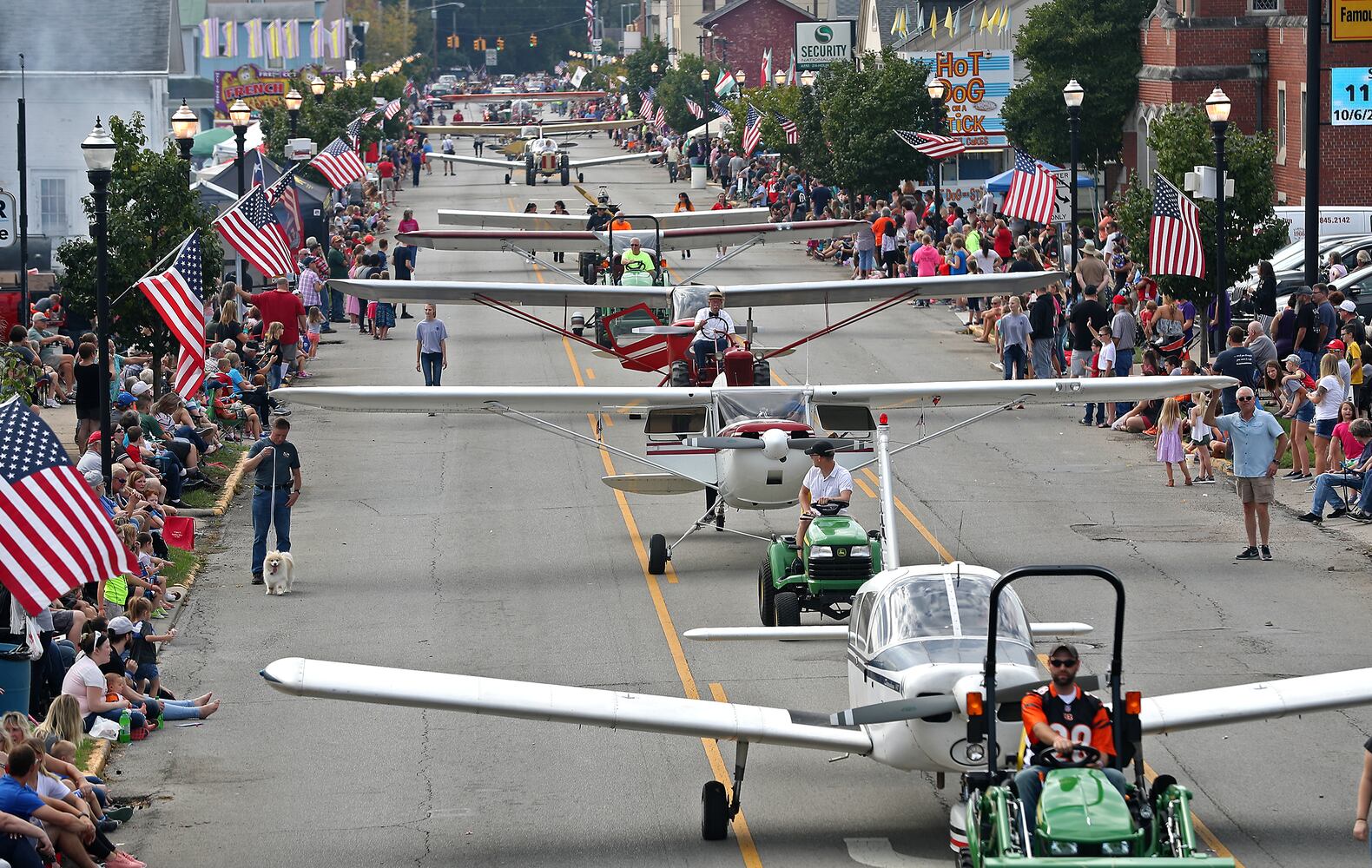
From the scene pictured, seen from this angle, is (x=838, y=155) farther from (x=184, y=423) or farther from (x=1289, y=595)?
(x=1289, y=595)

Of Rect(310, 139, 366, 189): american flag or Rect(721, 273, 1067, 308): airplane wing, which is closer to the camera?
Rect(721, 273, 1067, 308): airplane wing

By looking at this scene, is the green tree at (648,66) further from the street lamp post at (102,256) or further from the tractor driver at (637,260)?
the street lamp post at (102,256)

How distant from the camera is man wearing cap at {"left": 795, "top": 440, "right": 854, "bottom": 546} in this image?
1728 cm

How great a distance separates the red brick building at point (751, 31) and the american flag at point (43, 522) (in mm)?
103563

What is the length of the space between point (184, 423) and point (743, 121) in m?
47.2

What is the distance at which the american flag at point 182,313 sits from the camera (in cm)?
2225

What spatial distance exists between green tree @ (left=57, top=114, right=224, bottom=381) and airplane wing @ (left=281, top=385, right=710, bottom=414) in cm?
811

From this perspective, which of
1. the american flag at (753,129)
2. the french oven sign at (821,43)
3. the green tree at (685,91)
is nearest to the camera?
the american flag at (753,129)

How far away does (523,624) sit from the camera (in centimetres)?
1823

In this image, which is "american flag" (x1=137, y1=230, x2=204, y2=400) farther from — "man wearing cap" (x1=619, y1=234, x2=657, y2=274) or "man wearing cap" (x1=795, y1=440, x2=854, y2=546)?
"man wearing cap" (x1=619, y1=234, x2=657, y2=274)

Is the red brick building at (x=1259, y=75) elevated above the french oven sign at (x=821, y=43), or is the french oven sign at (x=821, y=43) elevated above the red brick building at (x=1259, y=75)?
the french oven sign at (x=821, y=43)

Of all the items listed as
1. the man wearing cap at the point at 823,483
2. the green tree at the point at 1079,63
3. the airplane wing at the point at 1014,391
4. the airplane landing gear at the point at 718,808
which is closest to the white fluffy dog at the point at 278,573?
the man wearing cap at the point at 823,483

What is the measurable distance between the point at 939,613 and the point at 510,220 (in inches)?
1430

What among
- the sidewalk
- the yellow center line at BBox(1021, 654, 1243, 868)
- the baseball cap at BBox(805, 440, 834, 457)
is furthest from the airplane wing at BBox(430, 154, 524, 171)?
the yellow center line at BBox(1021, 654, 1243, 868)
